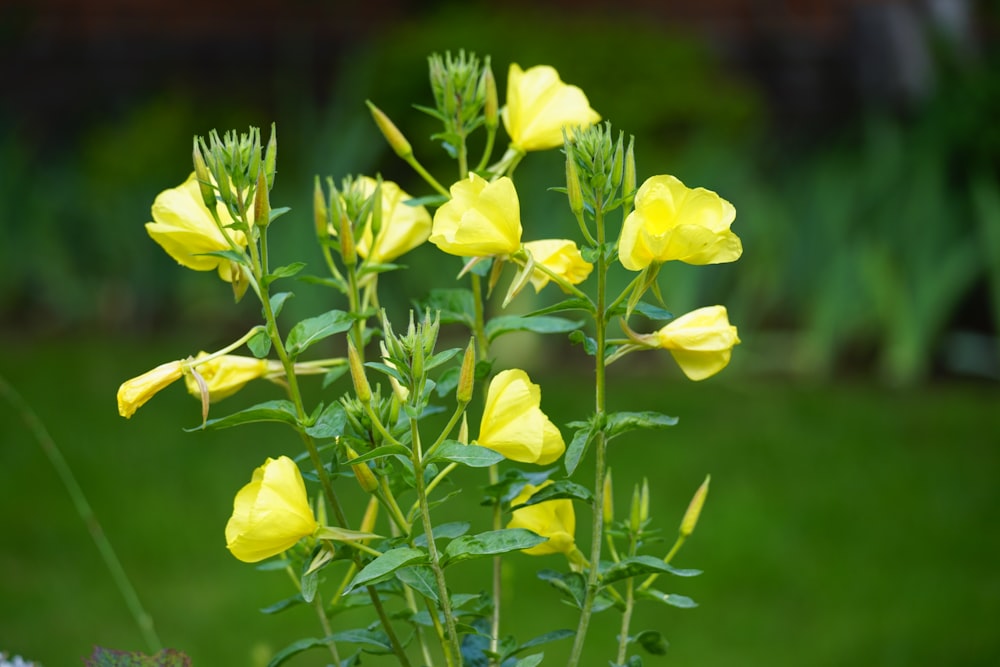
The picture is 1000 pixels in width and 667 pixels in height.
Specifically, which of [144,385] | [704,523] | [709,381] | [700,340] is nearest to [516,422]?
[700,340]

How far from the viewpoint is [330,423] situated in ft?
2.80

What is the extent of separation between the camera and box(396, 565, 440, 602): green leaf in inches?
33.7

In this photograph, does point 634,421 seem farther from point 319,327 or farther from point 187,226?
point 187,226

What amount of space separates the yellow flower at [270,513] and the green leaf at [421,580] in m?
0.07

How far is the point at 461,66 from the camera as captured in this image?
100cm

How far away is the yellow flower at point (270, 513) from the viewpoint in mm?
808

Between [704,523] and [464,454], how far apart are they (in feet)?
7.94

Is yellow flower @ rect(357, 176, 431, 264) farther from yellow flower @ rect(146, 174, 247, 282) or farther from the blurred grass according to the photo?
the blurred grass

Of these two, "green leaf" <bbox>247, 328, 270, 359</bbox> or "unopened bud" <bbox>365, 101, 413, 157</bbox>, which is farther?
"unopened bud" <bbox>365, 101, 413, 157</bbox>

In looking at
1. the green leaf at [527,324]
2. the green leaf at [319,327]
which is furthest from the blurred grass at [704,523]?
the green leaf at [319,327]

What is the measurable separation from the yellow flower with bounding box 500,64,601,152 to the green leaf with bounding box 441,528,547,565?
1.14 feet

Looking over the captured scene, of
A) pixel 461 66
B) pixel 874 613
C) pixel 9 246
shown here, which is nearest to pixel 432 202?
pixel 461 66

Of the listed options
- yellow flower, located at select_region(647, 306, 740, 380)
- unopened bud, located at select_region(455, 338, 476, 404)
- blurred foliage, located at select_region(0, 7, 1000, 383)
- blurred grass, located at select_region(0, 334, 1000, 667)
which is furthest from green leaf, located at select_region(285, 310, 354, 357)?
blurred foliage, located at select_region(0, 7, 1000, 383)

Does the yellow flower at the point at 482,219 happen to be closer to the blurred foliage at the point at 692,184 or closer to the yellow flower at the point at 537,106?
the yellow flower at the point at 537,106
